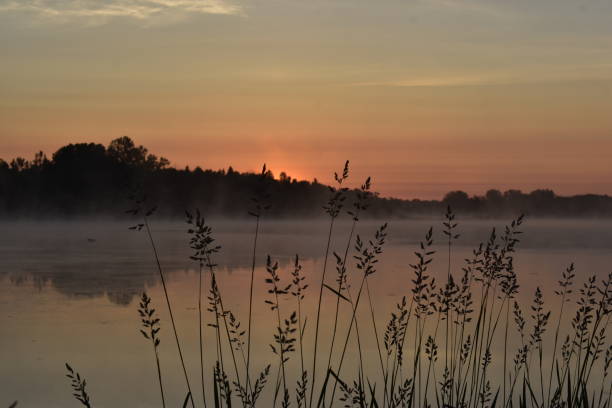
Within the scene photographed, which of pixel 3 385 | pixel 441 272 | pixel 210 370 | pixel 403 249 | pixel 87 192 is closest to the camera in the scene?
pixel 3 385

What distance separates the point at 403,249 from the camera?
988 inches

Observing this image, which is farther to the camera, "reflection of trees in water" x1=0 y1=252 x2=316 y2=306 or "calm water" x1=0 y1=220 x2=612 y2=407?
"reflection of trees in water" x1=0 y1=252 x2=316 y2=306

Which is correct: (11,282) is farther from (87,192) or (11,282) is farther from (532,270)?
(87,192)

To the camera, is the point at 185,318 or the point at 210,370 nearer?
the point at 210,370

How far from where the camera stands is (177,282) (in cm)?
1464

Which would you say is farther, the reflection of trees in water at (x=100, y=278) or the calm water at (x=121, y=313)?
the reflection of trees in water at (x=100, y=278)

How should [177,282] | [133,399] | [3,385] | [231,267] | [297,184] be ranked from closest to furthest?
[133,399], [3,385], [177,282], [231,267], [297,184]

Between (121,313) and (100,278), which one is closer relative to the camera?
(121,313)

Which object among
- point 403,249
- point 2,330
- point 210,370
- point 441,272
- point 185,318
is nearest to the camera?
point 210,370

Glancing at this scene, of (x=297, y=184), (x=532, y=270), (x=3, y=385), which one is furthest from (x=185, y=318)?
(x=297, y=184)

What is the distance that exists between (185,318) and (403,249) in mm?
15828

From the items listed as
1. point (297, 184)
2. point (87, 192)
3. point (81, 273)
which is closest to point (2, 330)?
point (81, 273)

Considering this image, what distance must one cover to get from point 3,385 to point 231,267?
11.4 m

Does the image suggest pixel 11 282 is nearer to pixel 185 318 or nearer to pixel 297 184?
pixel 185 318
